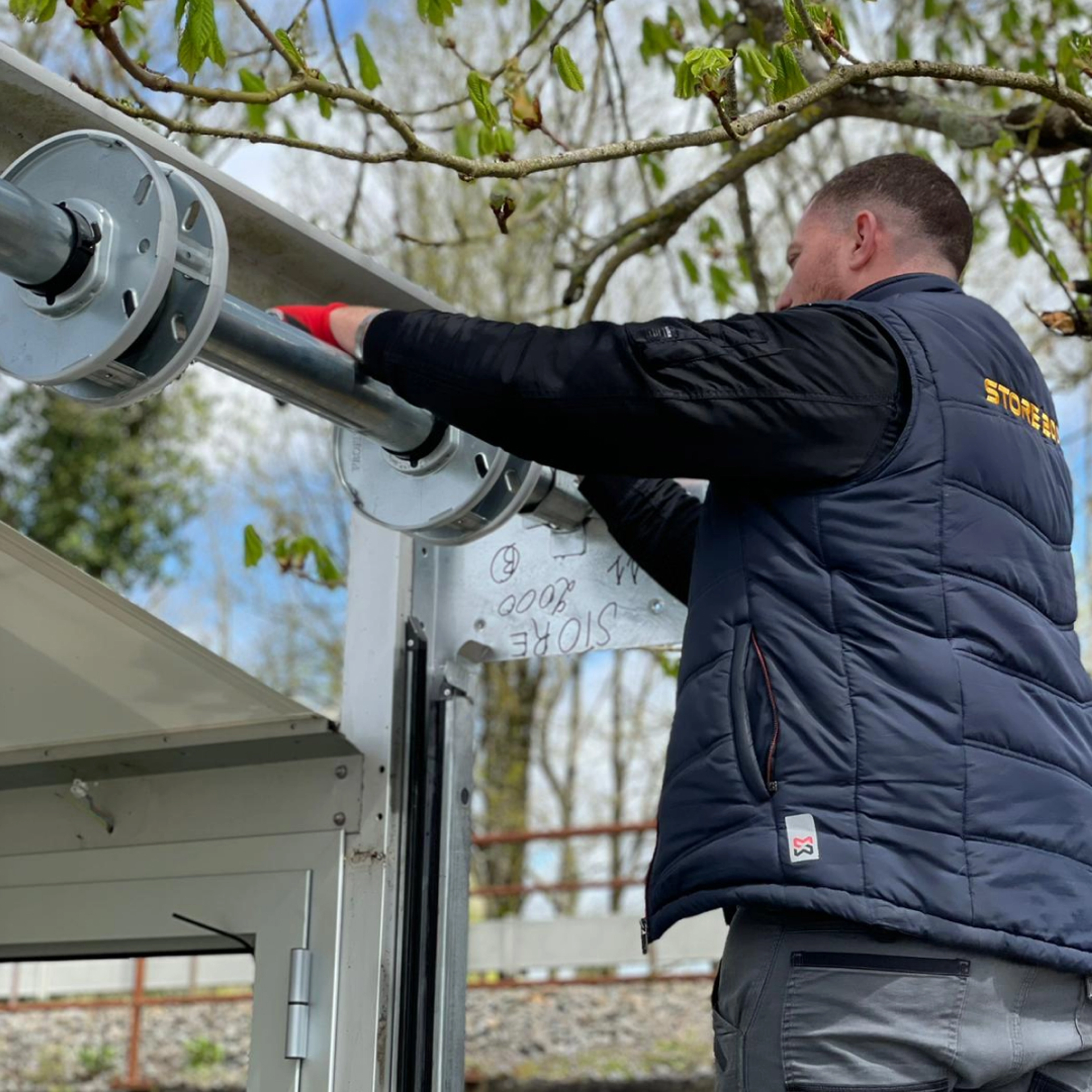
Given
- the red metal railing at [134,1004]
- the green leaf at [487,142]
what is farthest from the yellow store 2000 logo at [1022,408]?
the red metal railing at [134,1004]

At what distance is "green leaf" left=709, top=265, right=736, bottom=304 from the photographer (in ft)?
17.1

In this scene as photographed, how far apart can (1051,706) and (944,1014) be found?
0.42 meters

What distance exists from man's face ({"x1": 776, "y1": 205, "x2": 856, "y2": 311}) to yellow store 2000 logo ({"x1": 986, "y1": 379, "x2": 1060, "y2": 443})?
Result: 1.03 feet

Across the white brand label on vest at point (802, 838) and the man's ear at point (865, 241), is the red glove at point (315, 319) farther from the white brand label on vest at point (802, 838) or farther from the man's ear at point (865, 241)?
the white brand label on vest at point (802, 838)

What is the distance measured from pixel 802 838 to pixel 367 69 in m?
2.48

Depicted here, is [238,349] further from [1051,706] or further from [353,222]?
[353,222]

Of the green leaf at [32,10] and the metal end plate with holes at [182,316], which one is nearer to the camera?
the metal end plate with holes at [182,316]

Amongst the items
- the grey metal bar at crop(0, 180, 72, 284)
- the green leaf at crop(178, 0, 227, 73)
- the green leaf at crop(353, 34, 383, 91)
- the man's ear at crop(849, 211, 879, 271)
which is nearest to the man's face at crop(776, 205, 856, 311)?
the man's ear at crop(849, 211, 879, 271)

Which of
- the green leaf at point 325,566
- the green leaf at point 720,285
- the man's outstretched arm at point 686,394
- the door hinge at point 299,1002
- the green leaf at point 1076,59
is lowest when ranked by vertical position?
the door hinge at point 299,1002

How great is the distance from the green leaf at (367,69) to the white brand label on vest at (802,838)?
238 centimetres

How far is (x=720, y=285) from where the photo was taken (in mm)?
5273

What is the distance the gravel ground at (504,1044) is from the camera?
26.4ft

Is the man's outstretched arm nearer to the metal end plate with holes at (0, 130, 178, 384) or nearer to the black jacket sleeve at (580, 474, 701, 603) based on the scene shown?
the metal end plate with holes at (0, 130, 178, 384)

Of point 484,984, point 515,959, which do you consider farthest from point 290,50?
point 515,959
